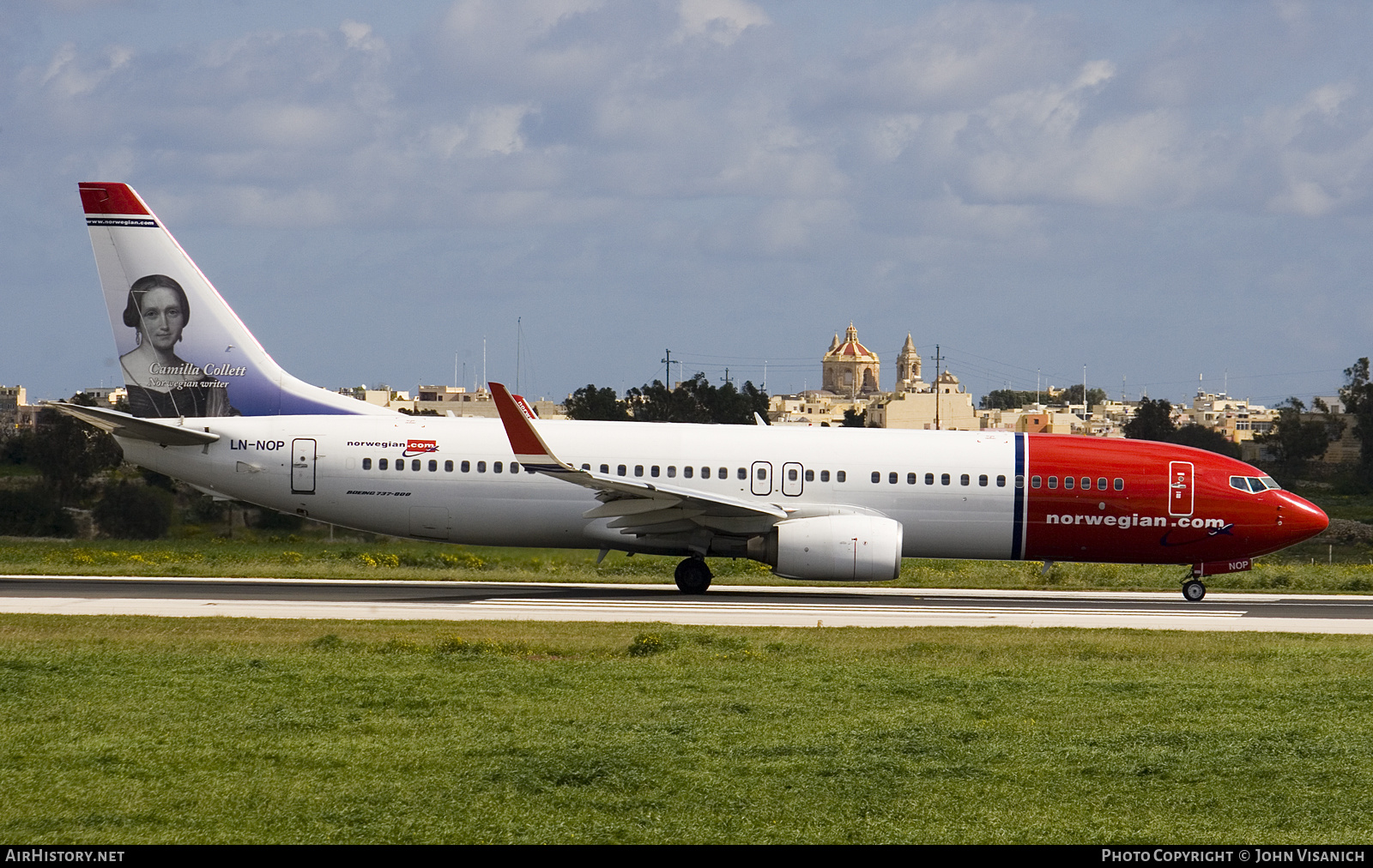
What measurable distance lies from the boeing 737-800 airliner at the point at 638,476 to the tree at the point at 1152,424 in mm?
72235

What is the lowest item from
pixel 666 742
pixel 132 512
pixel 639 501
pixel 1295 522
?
pixel 666 742

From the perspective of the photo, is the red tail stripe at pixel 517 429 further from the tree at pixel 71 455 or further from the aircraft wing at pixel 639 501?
the tree at pixel 71 455

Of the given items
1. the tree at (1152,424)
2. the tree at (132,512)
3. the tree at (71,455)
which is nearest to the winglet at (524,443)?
the tree at (132,512)

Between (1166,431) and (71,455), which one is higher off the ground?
(1166,431)

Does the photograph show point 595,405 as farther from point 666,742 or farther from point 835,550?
point 666,742

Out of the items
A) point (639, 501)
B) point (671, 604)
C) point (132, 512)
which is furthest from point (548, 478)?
point (132, 512)

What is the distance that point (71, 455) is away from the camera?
193 ft

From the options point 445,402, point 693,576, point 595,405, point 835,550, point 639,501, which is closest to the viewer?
point 835,550

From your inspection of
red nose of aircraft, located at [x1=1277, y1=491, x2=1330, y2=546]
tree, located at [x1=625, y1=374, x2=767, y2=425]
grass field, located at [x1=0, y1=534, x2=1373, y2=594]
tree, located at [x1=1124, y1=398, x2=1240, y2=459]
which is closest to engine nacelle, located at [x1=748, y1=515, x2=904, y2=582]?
grass field, located at [x1=0, y1=534, x2=1373, y2=594]

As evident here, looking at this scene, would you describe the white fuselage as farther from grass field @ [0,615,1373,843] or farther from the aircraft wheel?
grass field @ [0,615,1373,843]

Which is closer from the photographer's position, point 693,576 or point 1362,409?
point 693,576

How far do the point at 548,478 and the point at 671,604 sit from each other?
3.89m

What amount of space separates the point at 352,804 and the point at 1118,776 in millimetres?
5719

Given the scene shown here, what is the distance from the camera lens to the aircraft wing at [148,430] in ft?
89.5
